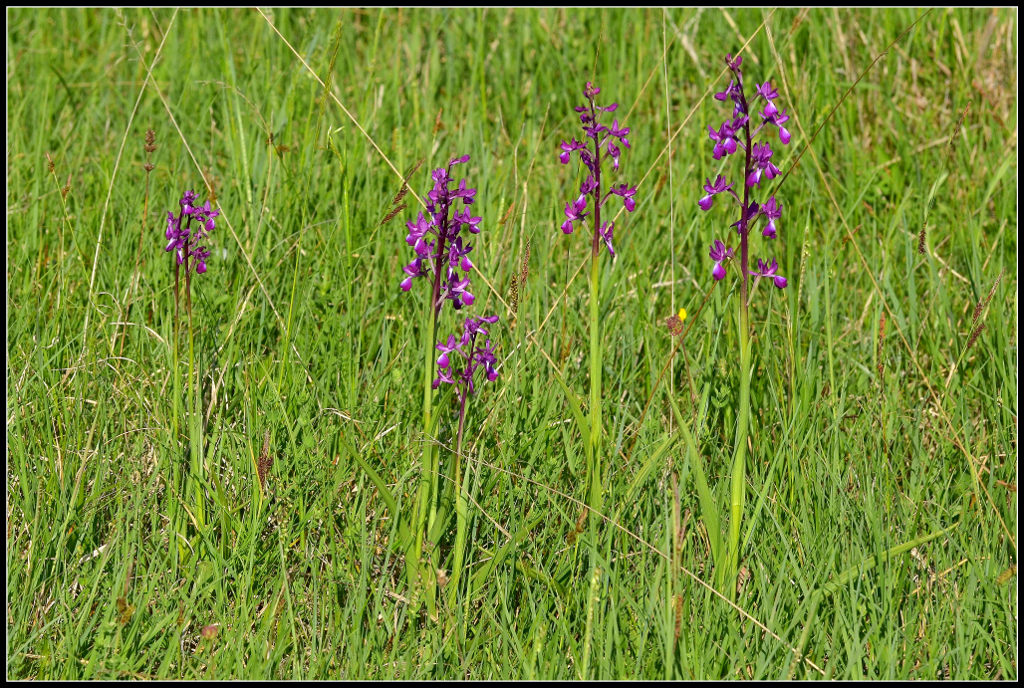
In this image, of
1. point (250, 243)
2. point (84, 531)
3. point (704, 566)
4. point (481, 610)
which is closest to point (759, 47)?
point (250, 243)

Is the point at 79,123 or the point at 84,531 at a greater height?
the point at 79,123

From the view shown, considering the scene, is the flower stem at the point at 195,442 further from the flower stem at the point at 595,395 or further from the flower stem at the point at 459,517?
the flower stem at the point at 595,395

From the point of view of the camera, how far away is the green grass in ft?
7.38

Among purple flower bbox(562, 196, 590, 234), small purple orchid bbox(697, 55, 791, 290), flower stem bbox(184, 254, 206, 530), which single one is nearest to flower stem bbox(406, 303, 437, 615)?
purple flower bbox(562, 196, 590, 234)

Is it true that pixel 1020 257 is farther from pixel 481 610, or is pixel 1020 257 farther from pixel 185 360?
pixel 185 360

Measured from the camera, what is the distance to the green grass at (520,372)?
2248 millimetres

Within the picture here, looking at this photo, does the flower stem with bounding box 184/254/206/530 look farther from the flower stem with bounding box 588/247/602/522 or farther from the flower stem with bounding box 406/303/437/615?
the flower stem with bounding box 588/247/602/522

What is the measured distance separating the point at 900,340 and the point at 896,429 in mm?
516

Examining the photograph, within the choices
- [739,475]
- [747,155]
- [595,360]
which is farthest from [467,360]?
[747,155]

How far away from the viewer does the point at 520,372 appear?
272cm

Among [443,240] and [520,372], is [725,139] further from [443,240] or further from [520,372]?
[520,372]

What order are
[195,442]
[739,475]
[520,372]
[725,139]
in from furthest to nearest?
1. [520,372]
2. [195,442]
3. [739,475]
4. [725,139]

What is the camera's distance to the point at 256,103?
4.25 meters

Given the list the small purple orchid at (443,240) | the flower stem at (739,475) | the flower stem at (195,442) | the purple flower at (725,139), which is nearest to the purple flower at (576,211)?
the small purple orchid at (443,240)
